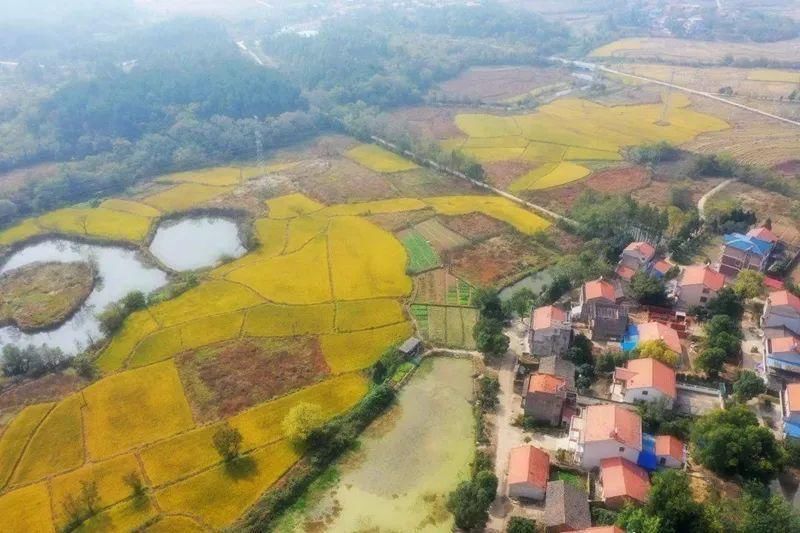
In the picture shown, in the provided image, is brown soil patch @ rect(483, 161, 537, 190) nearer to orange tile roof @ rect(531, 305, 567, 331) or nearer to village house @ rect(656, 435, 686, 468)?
orange tile roof @ rect(531, 305, 567, 331)

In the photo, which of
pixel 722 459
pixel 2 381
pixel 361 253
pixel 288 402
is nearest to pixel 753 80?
pixel 361 253

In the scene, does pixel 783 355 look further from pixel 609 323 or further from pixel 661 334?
pixel 609 323

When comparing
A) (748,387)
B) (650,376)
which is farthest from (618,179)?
(650,376)

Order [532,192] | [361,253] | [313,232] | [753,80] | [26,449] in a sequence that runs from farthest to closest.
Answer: [753,80] < [532,192] < [313,232] < [361,253] < [26,449]

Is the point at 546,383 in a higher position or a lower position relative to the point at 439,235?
higher

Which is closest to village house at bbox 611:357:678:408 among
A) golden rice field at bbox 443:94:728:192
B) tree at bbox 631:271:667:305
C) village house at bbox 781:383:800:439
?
village house at bbox 781:383:800:439

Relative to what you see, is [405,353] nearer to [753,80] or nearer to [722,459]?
[722,459]
